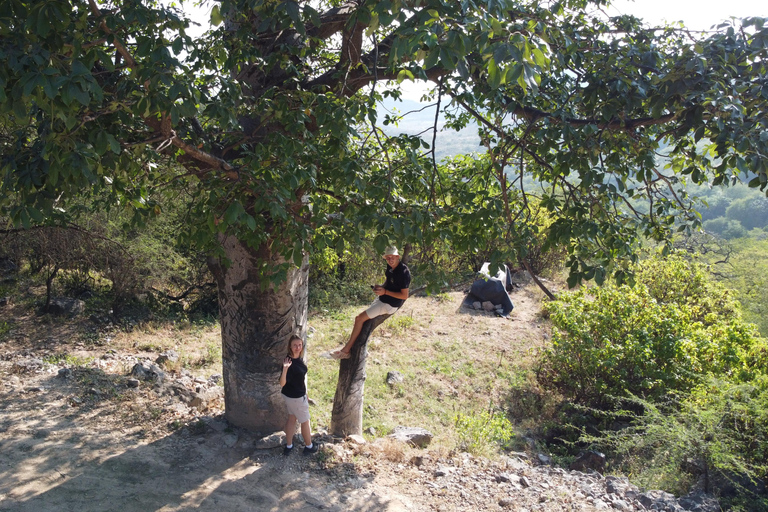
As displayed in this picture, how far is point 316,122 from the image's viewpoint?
467 centimetres

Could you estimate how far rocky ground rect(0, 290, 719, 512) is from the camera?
175 inches

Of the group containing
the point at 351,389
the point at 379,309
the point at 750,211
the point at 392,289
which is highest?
the point at 750,211

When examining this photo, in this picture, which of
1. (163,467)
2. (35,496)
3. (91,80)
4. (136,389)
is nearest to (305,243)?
(91,80)

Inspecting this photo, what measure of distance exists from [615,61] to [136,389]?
6178 mm

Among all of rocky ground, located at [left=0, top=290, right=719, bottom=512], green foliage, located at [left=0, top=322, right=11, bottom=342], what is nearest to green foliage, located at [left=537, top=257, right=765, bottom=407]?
rocky ground, located at [left=0, top=290, right=719, bottom=512]

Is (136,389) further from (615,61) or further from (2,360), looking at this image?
(615,61)

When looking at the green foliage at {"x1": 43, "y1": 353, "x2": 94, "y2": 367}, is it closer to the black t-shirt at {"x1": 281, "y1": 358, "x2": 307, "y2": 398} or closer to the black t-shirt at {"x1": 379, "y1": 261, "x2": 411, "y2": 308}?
the black t-shirt at {"x1": 281, "y1": 358, "x2": 307, "y2": 398}

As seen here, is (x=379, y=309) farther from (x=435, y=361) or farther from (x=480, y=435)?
(x=435, y=361)

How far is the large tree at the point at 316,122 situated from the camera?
9.70ft

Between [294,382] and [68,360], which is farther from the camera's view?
[68,360]

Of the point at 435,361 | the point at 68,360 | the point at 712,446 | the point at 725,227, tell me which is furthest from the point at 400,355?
the point at 725,227

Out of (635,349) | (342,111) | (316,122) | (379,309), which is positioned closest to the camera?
(342,111)

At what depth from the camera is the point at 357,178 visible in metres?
3.99

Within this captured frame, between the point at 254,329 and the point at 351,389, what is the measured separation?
1360 mm
